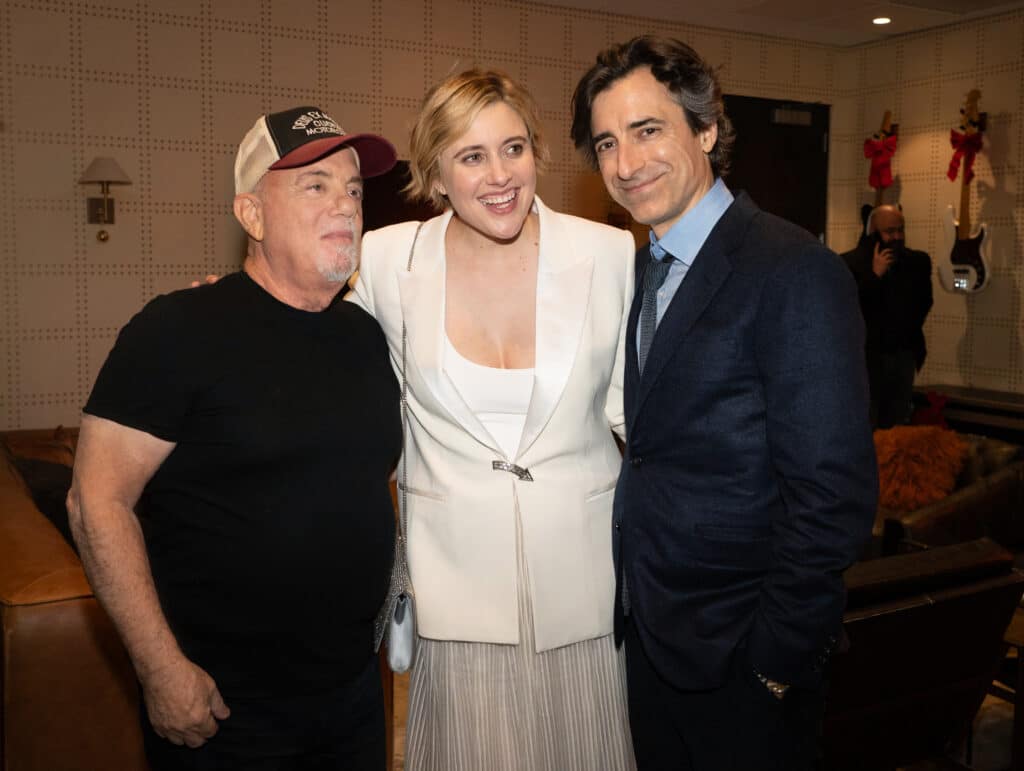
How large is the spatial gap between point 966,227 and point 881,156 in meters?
1.01

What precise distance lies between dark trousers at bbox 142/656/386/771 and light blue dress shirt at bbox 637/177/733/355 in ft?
2.95

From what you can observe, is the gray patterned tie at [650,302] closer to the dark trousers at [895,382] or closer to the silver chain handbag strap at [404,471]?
the silver chain handbag strap at [404,471]

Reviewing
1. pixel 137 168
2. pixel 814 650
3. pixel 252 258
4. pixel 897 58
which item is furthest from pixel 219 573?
pixel 897 58

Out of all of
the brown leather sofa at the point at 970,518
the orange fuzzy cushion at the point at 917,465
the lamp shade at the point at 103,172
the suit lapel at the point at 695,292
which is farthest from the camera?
the lamp shade at the point at 103,172

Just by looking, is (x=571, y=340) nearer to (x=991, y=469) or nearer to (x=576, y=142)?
(x=576, y=142)

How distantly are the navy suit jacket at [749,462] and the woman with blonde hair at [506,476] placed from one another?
144mm

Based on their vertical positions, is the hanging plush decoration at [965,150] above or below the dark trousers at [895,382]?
above

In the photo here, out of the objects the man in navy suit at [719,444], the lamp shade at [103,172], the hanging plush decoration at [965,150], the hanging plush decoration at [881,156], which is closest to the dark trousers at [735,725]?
the man in navy suit at [719,444]

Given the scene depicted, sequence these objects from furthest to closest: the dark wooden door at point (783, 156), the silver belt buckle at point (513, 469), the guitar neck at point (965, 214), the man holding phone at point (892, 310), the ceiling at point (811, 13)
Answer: the dark wooden door at point (783, 156)
the guitar neck at point (965, 214)
the man holding phone at point (892, 310)
the ceiling at point (811, 13)
the silver belt buckle at point (513, 469)

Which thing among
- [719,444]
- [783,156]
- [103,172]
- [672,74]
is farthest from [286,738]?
[783,156]

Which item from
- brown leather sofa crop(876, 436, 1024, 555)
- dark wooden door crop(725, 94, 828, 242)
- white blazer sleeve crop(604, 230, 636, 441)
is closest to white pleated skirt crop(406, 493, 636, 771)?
white blazer sleeve crop(604, 230, 636, 441)

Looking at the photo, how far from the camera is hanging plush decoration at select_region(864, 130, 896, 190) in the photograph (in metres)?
7.82

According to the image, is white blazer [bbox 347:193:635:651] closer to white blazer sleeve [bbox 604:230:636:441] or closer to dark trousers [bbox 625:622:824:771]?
white blazer sleeve [bbox 604:230:636:441]

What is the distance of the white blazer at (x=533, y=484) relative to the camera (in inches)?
73.5
